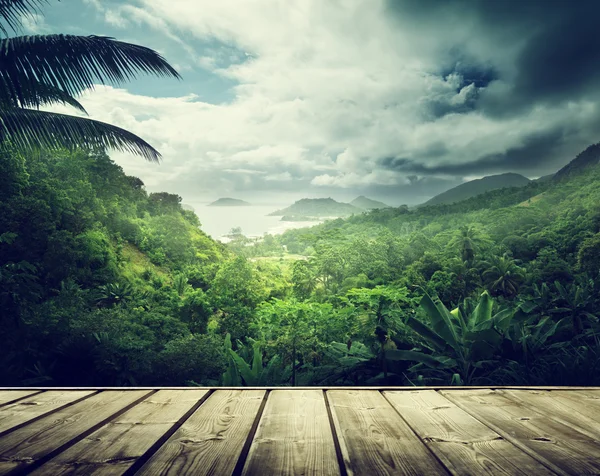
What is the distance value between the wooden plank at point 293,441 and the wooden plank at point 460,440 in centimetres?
27

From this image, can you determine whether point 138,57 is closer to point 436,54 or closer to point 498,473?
point 498,473

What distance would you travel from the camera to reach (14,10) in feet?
10.3

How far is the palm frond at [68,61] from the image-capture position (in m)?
2.86

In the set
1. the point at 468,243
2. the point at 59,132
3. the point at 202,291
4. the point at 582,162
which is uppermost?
the point at 582,162

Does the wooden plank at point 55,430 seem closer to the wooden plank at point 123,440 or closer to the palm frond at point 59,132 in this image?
the wooden plank at point 123,440

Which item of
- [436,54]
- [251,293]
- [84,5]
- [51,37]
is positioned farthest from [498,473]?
[436,54]

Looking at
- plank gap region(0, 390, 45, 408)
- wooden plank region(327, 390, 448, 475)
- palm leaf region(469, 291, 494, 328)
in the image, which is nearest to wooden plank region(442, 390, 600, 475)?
wooden plank region(327, 390, 448, 475)

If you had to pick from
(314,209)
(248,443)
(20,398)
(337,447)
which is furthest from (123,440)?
(314,209)

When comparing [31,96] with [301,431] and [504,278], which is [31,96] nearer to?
[301,431]

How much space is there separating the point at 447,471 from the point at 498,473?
0.11 m

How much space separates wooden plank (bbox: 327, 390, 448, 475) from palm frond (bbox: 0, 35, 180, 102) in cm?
366

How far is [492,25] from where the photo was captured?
9.21m

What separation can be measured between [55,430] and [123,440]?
24cm

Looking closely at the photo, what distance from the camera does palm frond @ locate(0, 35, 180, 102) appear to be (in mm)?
2861
